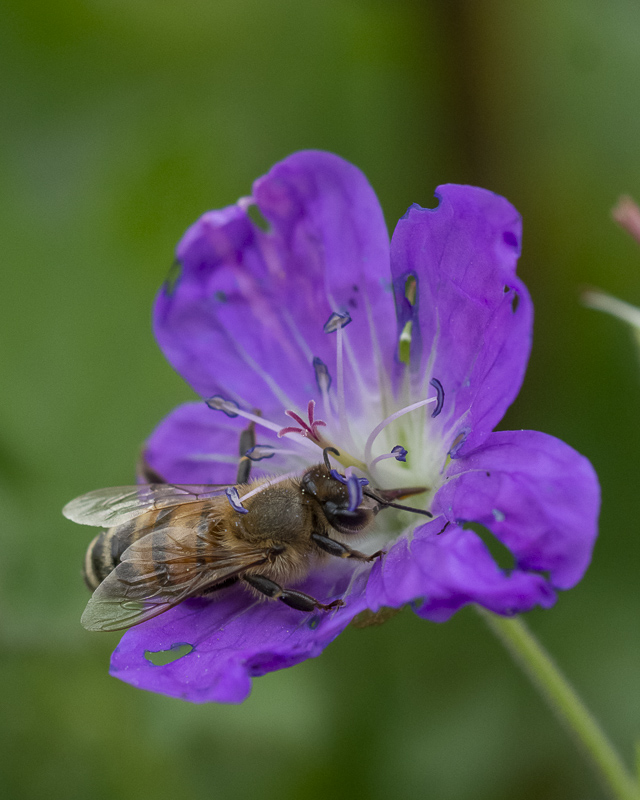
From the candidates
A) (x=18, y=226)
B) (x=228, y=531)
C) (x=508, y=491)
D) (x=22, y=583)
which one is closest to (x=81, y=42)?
(x=18, y=226)

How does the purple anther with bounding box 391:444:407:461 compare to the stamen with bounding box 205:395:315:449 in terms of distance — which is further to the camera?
the stamen with bounding box 205:395:315:449

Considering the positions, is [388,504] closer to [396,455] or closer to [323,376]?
[396,455]

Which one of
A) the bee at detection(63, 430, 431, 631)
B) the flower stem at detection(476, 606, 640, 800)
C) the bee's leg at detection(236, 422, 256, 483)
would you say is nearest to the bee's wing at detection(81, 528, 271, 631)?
the bee at detection(63, 430, 431, 631)

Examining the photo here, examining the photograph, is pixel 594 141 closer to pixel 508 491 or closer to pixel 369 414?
pixel 369 414

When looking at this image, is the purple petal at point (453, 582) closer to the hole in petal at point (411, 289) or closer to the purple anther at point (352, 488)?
the purple anther at point (352, 488)

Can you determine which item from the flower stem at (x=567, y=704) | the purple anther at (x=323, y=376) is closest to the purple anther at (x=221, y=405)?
the purple anther at (x=323, y=376)

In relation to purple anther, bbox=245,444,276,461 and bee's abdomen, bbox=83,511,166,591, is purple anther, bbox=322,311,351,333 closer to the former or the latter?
purple anther, bbox=245,444,276,461
